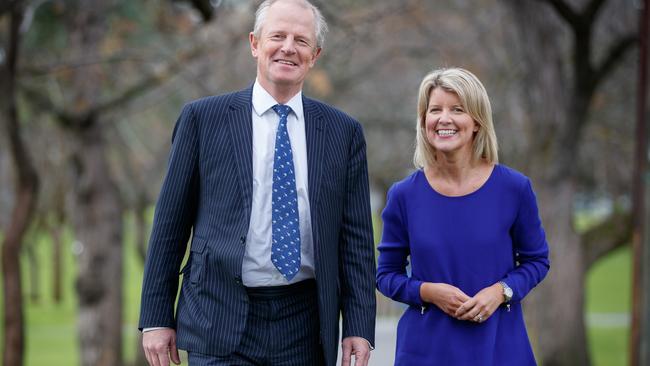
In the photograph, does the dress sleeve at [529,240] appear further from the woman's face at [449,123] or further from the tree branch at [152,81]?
the tree branch at [152,81]

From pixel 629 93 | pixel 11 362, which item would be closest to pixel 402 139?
pixel 629 93

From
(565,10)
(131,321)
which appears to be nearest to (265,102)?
(565,10)

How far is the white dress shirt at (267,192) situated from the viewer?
13.3 ft

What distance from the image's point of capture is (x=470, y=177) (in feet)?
14.2

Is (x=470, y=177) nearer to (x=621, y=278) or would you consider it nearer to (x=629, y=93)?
(x=629, y=93)

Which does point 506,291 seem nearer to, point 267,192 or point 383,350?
point 267,192

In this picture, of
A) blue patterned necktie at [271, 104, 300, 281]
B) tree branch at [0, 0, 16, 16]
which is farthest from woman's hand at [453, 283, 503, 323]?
tree branch at [0, 0, 16, 16]

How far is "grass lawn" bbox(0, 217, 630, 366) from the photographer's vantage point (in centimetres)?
2498

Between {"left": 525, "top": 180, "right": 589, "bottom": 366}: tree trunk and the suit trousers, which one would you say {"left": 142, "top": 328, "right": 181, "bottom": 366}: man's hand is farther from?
{"left": 525, "top": 180, "right": 589, "bottom": 366}: tree trunk

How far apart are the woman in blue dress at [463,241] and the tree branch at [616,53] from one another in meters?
8.87

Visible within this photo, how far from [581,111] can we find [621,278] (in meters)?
34.1

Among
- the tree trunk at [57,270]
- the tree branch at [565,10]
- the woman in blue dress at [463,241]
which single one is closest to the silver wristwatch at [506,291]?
the woman in blue dress at [463,241]

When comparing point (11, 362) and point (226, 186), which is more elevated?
point (226, 186)

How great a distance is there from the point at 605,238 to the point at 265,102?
47.3 feet
